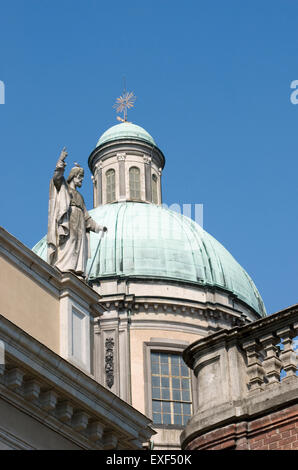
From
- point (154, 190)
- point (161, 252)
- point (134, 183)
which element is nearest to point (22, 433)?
point (161, 252)

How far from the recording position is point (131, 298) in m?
35.5

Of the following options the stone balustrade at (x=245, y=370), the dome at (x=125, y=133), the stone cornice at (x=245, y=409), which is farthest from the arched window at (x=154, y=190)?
the stone cornice at (x=245, y=409)

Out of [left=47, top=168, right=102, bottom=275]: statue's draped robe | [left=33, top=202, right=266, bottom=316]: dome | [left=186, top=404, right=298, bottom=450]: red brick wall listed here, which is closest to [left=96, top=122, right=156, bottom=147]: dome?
[left=33, top=202, right=266, bottom=316]: dome

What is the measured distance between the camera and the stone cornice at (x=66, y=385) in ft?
50.0

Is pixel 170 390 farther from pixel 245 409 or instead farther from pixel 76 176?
pixel 245 409

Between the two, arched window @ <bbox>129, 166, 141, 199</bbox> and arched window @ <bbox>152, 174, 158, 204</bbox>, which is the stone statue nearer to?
arched window @ <bbox>129, 166, 141, 199</bbox>

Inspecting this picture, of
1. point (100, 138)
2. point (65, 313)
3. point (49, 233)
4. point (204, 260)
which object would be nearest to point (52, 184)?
point (49, 233)

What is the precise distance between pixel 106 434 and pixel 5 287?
2.82 m

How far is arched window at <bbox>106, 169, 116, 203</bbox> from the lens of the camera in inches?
1622

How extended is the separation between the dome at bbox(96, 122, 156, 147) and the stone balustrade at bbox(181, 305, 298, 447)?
2791cm

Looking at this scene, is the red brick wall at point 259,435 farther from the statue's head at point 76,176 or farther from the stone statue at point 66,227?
Answer: the statue's head at point 76,176

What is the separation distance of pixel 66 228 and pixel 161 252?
19.0m

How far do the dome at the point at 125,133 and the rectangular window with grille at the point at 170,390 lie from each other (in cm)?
1023

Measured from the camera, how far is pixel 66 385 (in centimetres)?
1609
